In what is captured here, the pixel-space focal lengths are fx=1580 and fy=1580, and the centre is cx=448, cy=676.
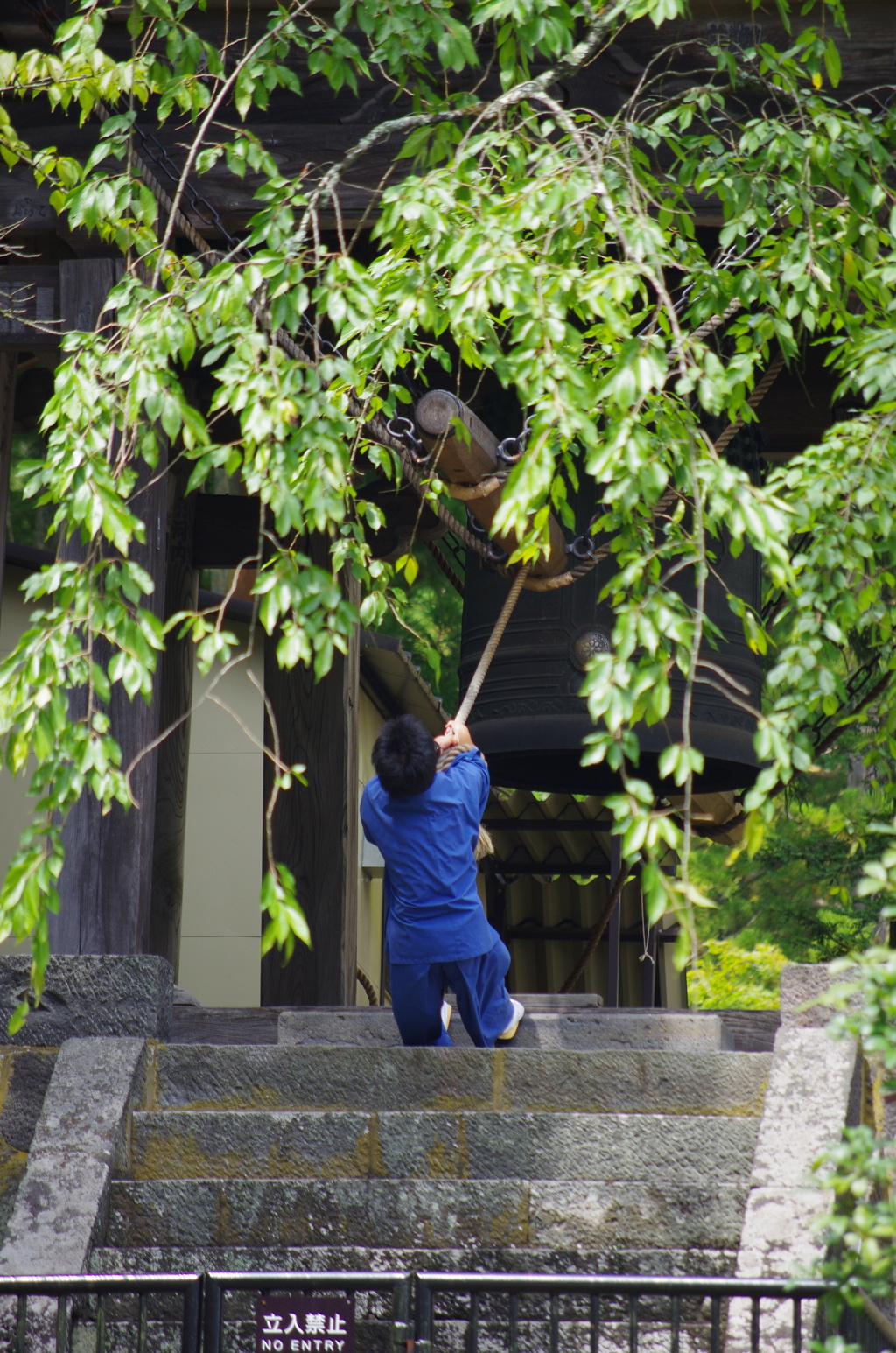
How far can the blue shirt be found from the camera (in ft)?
18.5

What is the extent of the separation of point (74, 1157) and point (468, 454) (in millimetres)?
2437

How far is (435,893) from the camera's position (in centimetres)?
568

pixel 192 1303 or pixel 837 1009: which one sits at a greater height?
pixel 837 1009

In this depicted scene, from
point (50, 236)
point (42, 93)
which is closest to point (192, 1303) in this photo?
point (50, 236)

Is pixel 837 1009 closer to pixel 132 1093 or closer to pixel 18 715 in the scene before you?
pixel 132 1093

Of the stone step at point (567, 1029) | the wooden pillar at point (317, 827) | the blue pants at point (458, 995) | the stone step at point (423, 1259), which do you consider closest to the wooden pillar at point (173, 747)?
the wooden pillar at point (317, 827)

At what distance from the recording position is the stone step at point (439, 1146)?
439 centimetres

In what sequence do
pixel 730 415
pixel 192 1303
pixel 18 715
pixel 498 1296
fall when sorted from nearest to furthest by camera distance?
pixel 192 1303
pixel 18 715
pixel 498 1296
pixel 730 415

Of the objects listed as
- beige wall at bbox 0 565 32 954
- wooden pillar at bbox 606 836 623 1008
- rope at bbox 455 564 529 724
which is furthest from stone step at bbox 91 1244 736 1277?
beige wall at bbox 0 565 32 954

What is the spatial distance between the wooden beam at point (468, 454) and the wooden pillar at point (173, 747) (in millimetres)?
2552

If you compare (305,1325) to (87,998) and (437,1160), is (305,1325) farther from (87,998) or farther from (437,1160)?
(87,998)

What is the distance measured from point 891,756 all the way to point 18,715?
90.3 inches

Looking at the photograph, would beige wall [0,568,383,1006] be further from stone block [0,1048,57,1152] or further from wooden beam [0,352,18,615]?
stone block [0,1048,57,1152]

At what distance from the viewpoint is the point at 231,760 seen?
419 inches
